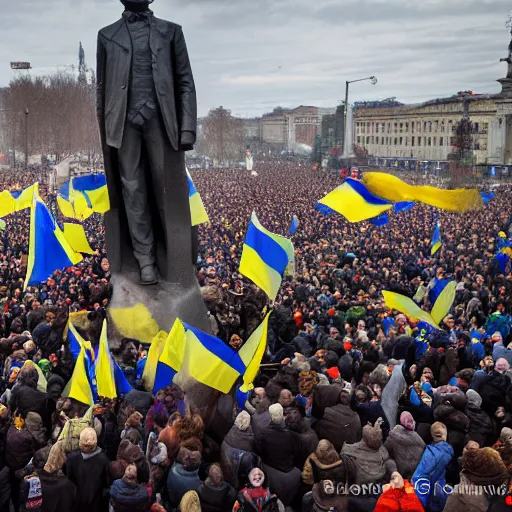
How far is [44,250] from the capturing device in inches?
340

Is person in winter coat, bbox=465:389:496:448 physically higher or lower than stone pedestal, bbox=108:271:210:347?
lower

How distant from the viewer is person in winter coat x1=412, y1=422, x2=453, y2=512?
190 inches

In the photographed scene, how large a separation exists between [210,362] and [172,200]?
8.29 feet

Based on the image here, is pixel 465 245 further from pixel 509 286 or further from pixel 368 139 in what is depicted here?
pixel 368 139

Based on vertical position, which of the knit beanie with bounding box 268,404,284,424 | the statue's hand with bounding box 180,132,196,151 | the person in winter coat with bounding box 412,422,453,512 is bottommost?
the person in winter coat with bounding box 412,422,453,512

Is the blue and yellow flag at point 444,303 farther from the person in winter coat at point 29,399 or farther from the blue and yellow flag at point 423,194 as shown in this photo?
the person in winter coat at point 29,399

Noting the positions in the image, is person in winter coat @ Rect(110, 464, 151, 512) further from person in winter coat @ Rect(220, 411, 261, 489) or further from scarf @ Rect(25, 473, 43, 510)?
person in winter coat @ Rect(220, 411, 261, 489)

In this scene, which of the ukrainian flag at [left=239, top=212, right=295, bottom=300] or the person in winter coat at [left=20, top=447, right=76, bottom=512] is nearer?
the person in winter coat at [left=20, top=447, right=76, bottom=512]

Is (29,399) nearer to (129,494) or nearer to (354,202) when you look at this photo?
(129,494)

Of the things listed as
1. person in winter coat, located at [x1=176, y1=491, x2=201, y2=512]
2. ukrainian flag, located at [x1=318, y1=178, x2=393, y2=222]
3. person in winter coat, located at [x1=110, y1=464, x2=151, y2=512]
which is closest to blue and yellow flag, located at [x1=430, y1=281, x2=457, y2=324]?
ukrainian flag, located at [x1=318, y1=178, x2=393, y2=222]

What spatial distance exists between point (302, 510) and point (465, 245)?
12534 millimetres

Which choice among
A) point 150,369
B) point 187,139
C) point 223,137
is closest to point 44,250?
point 187,139

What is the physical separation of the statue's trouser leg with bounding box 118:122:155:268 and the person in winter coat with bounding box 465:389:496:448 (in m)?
3.69

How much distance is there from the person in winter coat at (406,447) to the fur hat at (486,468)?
2.37ft
